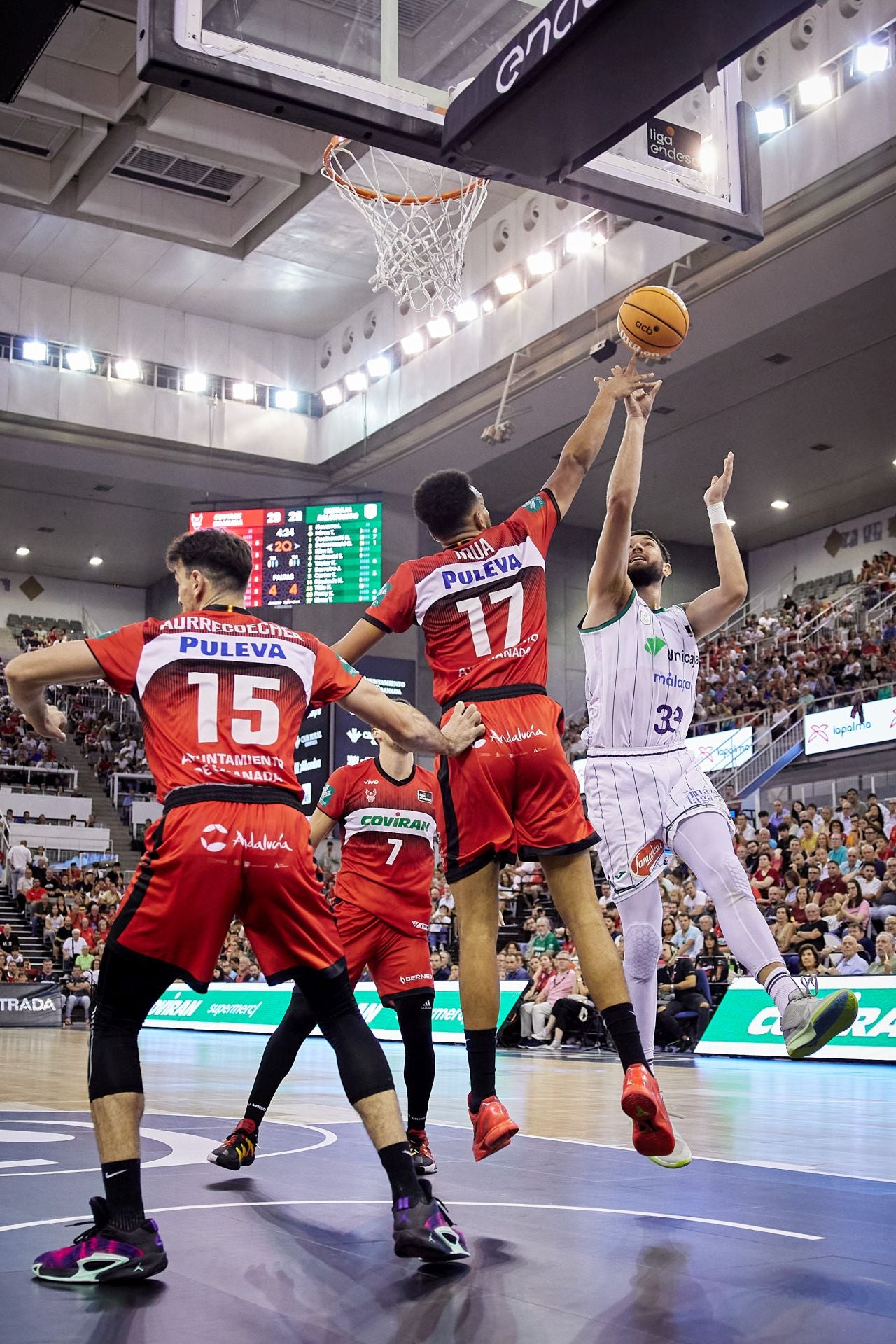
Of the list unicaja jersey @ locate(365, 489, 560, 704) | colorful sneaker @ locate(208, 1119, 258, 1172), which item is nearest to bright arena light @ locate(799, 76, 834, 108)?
unicaja jersey @ locate(365, 489, 560, 704)

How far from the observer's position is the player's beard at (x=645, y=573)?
5605mm

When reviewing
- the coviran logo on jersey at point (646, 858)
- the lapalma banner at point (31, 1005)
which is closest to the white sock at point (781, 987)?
the coviran logo on jersey at point (646, 858)

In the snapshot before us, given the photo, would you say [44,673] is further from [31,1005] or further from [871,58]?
[31,1005]

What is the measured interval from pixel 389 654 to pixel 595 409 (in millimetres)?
23086

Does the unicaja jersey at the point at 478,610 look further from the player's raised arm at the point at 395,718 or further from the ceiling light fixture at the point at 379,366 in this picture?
the ceiling light fixture at the point at 379,366

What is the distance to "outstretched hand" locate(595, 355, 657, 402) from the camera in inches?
190

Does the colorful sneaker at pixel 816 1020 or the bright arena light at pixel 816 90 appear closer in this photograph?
the colorful sneaker at pixel 816 1020

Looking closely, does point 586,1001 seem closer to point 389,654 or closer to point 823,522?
point 389,654

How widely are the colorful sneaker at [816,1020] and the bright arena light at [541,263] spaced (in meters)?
19.0

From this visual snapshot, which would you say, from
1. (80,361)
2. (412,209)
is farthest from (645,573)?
(80,361)

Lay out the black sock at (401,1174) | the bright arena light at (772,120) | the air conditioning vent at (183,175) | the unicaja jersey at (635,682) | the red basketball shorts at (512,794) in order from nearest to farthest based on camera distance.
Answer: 1. the black sock at (401,1174)
2. the red basketball shorts at (512,794)
3. the unicaja jersey at (635,682)
4. the bright arena light at (772,120)
5. the air conditioning vent at (183,175)

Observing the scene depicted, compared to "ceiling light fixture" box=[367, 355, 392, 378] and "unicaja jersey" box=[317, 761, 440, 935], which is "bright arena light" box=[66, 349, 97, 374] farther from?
"unicaja jersey" box=[317, 761, 440, 935]

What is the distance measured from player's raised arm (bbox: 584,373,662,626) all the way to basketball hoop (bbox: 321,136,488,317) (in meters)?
10.3

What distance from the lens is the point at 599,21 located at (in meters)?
5.94
